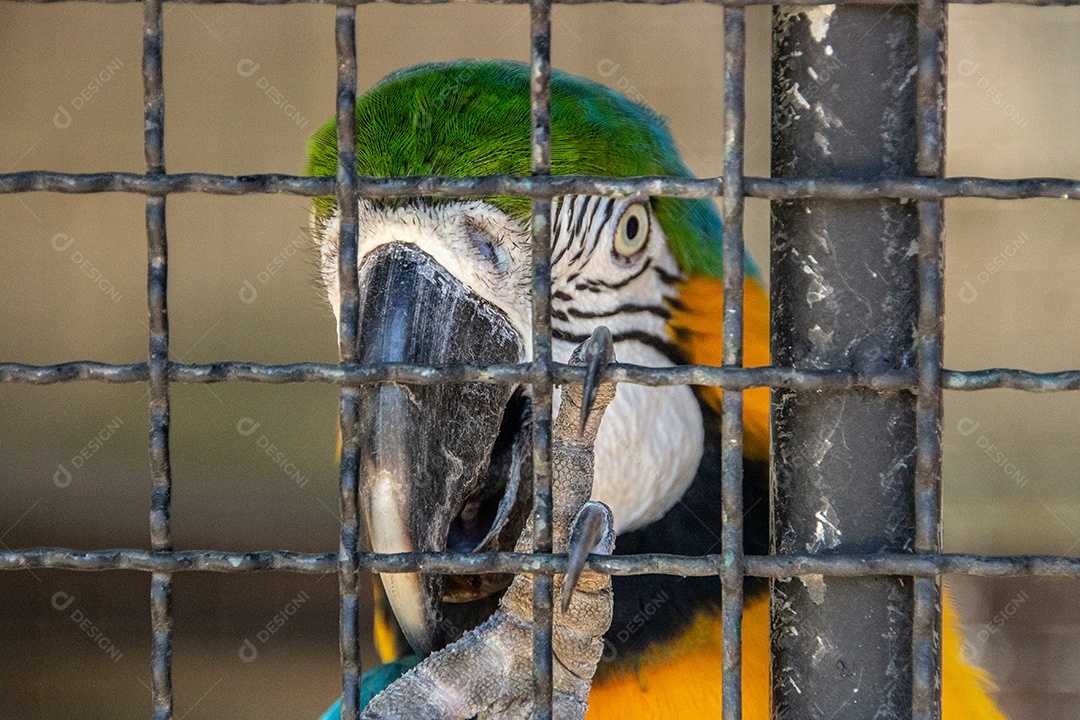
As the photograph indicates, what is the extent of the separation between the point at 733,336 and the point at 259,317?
3206 millimetres

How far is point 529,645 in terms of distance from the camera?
853 millimetres

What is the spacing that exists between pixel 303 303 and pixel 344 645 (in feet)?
10.1

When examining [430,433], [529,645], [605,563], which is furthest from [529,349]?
[605,563]

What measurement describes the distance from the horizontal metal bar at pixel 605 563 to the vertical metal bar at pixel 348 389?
2 centimetres

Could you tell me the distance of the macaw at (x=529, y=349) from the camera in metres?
1.02

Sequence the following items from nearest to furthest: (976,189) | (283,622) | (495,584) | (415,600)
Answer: (976,189), (415,600), (495,584), (283,622)

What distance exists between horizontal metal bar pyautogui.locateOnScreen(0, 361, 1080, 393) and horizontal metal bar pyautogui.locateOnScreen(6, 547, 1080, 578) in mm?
114

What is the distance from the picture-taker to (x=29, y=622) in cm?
364

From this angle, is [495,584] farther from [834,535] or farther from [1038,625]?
[1038,625]

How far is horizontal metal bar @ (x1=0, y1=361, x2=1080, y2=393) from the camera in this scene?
0.66 metres

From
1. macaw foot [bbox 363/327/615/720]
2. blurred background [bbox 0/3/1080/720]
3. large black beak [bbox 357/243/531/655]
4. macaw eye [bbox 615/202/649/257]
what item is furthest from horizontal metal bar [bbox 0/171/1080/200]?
blurred background [bbox 0/3/1080/720]

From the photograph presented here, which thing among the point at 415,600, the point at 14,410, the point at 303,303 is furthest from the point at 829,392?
the point at 14,410

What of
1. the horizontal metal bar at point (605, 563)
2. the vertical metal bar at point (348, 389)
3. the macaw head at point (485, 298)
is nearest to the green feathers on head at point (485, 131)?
the macaw head at point (485, 298)

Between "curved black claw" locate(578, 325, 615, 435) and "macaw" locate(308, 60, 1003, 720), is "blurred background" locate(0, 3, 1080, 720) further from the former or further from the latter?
"curved black claw" locate(578, 325, 615, 435)
